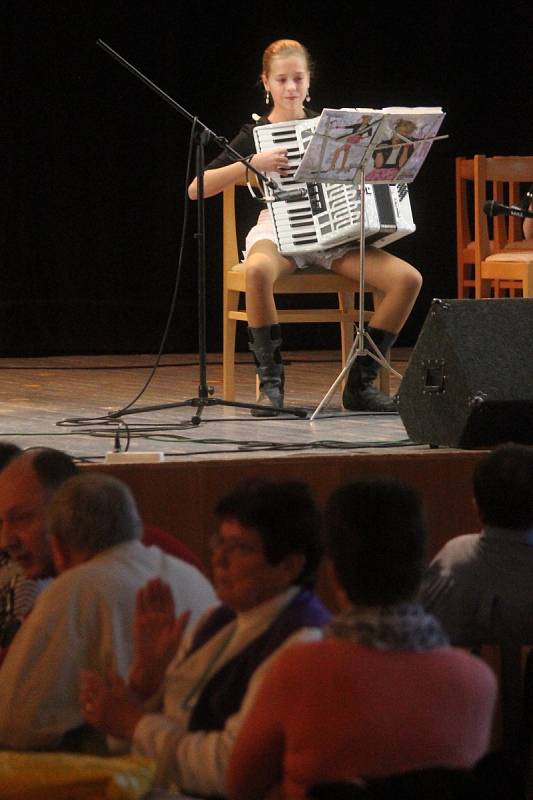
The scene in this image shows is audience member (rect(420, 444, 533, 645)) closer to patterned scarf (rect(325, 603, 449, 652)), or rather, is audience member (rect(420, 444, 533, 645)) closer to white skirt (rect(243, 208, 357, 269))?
patterned scarf (rect(325, 603, 449, 652))

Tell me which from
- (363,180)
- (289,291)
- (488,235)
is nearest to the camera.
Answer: (363,180)

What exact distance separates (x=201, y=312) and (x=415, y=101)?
11.5 ft

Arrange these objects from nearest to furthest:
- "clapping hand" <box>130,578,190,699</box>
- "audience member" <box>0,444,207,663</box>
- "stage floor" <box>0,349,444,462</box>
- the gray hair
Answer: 1. "clapping hand" <box>130,578,190,699</box>
2. the gray hair
3. "audience member" <box>0,444,207,663</box>
4. "stage floor" <box>0,349,444,462</box>

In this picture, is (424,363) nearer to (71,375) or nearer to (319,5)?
(71,375)

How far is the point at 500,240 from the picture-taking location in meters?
6.22

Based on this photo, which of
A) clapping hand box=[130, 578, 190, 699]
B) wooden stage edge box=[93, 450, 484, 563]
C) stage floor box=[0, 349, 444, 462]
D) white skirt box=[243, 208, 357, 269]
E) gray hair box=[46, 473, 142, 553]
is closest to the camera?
clapping hand box=[130, 578, 190, 699]

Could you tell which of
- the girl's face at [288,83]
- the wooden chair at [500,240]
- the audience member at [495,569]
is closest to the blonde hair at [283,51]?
the girl's face at [288,83]

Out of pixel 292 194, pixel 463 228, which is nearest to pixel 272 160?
pixel 292 194

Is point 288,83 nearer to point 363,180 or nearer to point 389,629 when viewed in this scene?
point 363,180

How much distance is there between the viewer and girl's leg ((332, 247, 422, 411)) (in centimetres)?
515

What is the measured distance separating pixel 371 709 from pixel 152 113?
619cm

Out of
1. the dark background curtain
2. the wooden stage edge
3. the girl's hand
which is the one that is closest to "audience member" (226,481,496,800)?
the wooden stage edge

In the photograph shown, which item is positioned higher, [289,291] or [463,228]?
[463,228]

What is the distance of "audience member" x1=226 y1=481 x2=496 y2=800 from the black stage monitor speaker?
226 cm
